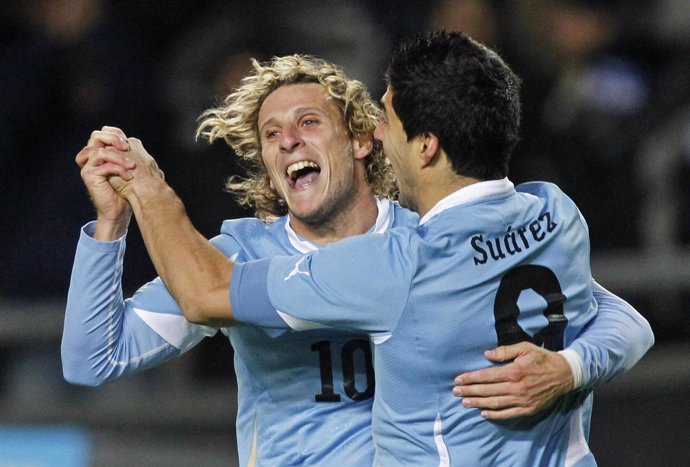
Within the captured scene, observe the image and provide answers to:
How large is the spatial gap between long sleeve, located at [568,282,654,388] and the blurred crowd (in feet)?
8.90

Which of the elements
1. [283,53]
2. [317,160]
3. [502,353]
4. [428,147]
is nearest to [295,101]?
[317,160]

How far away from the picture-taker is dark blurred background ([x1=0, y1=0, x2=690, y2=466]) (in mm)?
5660

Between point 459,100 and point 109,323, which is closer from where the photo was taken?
point 459,100

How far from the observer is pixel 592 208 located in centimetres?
596

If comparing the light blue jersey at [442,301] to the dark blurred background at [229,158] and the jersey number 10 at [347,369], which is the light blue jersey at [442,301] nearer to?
the jersey number 10 at [347,369]

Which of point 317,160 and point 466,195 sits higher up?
point 317,160

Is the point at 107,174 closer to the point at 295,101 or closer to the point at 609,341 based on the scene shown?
the point at 295,101

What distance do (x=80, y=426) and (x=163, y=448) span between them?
39 centimetres

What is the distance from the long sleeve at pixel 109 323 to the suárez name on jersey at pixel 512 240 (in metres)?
0.92

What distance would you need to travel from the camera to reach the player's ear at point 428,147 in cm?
286

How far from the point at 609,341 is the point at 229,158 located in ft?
10.7

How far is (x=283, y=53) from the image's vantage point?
21.5 ft

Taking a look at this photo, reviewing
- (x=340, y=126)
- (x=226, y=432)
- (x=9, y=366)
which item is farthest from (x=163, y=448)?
(x=340, y=126)

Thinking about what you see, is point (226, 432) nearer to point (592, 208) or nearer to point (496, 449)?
point (592, 208)
